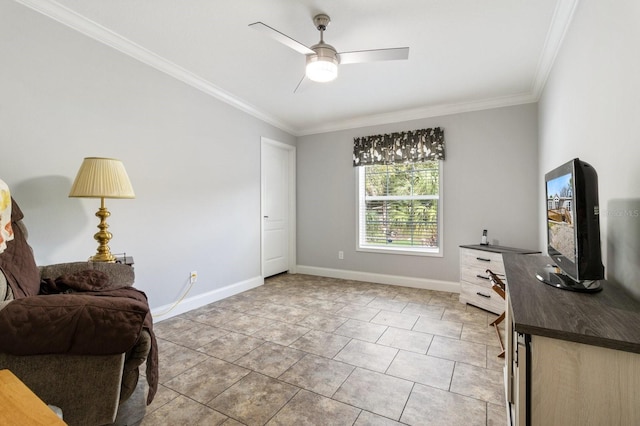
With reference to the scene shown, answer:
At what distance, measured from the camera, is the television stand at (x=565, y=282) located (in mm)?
1171

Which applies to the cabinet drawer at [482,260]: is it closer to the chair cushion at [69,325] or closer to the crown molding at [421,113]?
the crown molding at [421,113]

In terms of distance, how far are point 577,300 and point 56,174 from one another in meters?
3.10

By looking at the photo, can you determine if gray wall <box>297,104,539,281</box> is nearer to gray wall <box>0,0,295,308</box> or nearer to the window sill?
the window sill

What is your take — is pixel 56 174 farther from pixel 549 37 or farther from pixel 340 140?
pixel 549 37

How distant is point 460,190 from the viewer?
3.74 metres

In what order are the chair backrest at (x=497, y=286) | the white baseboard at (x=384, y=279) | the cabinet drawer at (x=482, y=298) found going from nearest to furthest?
1. the chair backrest at (x=497, y=286)
2. the cabinet drawer at (x=482, y=298)
3. the white baseboard at (x=384, y=279)

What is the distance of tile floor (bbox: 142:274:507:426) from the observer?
1555mm

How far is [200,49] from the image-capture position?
255 centimetres

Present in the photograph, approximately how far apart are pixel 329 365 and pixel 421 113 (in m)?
3.34

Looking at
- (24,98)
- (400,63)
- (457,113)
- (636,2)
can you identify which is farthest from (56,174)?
(457,113)

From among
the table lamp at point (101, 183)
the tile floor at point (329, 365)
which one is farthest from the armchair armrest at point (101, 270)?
the tile floor at point (329, 365)

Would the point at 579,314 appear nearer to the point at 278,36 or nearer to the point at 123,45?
the point at 278,36

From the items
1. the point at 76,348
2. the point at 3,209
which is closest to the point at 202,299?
the point at 76,348

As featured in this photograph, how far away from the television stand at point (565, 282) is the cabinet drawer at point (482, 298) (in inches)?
64.6
